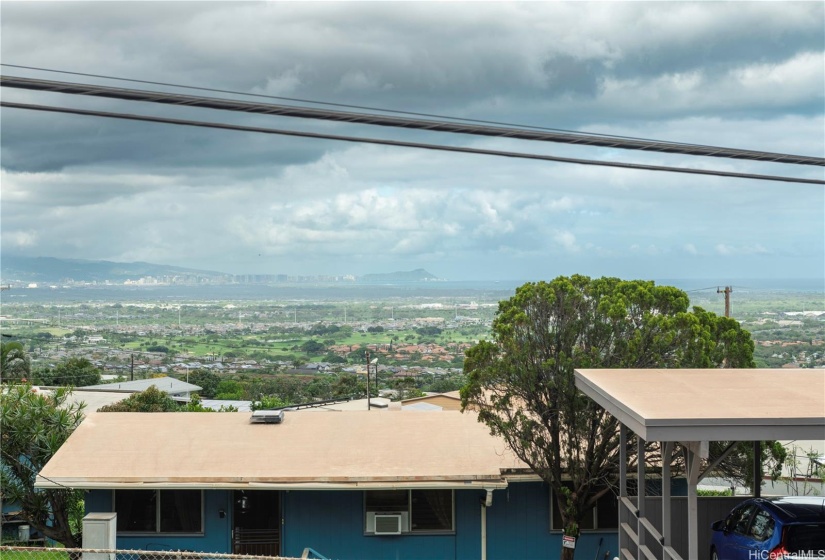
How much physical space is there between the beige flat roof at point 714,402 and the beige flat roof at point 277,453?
400 cm

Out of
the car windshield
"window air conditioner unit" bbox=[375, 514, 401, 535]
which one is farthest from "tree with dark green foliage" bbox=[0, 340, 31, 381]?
the car windshield

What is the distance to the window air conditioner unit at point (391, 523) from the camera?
16734mm

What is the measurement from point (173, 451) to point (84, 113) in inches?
363

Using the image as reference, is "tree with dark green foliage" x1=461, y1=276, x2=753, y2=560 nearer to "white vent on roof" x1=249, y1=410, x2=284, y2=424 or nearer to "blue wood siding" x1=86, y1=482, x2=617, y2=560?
"blue wood siding" x1=86, y1=482, x2=617, y2=560

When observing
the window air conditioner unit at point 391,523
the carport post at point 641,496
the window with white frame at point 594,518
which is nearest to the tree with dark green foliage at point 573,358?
the window with white frame at point 594,518

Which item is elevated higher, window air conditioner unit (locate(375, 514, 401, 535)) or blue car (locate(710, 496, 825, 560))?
blue car (locate(710, 496, 825, 560))

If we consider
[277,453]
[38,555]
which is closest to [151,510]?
[38,555]

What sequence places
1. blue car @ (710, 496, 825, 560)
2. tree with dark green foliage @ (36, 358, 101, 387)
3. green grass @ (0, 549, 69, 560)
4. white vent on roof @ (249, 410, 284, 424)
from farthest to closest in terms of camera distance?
tree with dark green foliage @ (36, 358, 101, 387) < white vent on roof @ (249, 410, 284, 424) < green grass @ (0, 549, 69, 560) < blue car @ (710, 496, 825, 560)

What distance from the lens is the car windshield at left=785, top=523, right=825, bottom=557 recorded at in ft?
33.2

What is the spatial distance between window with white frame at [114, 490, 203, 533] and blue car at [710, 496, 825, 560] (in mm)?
9986

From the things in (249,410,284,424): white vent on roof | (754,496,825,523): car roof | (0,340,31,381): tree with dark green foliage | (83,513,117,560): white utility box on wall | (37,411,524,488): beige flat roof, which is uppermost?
(754,496,825,523): car roof

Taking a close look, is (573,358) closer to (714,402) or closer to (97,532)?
(714,402)

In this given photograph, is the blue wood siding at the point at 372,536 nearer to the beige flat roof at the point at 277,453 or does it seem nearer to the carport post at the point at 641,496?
the beige flat roof at the point at 277,453

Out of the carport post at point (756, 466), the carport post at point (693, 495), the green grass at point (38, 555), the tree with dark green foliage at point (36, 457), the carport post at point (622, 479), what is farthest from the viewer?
the tree with dark green foliage at point (36, 457)
